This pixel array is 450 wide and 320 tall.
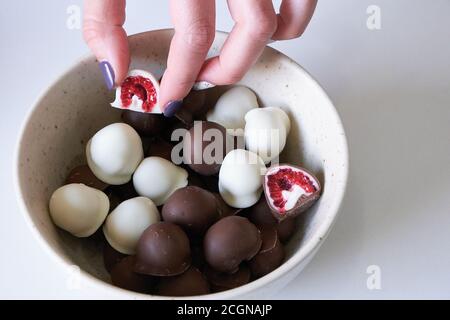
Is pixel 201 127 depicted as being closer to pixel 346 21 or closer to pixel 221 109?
pixel 221 109

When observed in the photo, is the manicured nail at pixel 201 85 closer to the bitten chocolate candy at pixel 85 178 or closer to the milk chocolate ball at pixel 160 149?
the milk chocolate ball at pixel 160 149

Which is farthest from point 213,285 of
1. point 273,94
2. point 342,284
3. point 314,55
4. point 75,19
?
point 75,19

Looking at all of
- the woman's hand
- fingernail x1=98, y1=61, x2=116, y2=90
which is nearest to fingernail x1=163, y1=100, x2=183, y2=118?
the woman's hand

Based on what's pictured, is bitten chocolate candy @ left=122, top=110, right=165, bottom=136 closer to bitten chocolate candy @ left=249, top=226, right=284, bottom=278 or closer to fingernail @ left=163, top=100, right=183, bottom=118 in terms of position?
fingernail @ left=163, top=100, right=183, bottom=118

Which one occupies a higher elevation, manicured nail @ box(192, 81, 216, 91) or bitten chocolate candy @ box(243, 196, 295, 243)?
manicured nail @ box(192, 81, 216, 91)

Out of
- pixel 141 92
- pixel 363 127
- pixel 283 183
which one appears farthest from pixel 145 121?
pixel 363 127

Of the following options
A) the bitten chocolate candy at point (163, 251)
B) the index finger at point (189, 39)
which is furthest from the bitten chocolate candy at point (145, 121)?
the bitten chocolate candy at point (163, 251)
